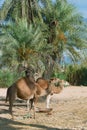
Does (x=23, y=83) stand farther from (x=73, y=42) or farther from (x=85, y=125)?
(x=73, y=42)

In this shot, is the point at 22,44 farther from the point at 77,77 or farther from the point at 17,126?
the point at 77,77

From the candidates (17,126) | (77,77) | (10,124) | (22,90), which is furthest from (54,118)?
(77,77)

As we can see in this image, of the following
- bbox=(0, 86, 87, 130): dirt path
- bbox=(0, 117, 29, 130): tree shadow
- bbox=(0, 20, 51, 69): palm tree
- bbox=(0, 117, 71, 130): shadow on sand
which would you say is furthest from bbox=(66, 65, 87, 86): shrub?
bbox=(0, 117, 71, 130): shadow on sand

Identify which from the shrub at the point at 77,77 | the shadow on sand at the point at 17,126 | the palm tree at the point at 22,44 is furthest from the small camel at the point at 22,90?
the shrub at the point at 77,77

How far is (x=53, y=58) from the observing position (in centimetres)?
1689

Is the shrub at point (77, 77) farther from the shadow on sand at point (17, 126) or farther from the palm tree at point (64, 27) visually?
the shadow on sand at point (17, 126)

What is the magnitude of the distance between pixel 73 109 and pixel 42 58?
258cm

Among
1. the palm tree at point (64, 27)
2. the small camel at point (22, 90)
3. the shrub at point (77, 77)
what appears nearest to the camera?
the small camel at point (22, 90)

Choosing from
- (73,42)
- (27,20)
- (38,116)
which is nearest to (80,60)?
(73,42)

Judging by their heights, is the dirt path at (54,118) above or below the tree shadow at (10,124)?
below

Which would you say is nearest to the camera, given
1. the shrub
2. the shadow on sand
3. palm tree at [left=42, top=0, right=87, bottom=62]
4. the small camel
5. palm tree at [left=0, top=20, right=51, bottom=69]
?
the shadow on sand

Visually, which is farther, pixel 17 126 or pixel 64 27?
pixel 64 27

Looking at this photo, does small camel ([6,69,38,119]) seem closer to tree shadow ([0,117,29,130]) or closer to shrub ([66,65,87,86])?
tree shadow ([0,117,29,130])

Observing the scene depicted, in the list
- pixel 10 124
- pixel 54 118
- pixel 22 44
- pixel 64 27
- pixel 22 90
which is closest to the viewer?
pixel 10 124
